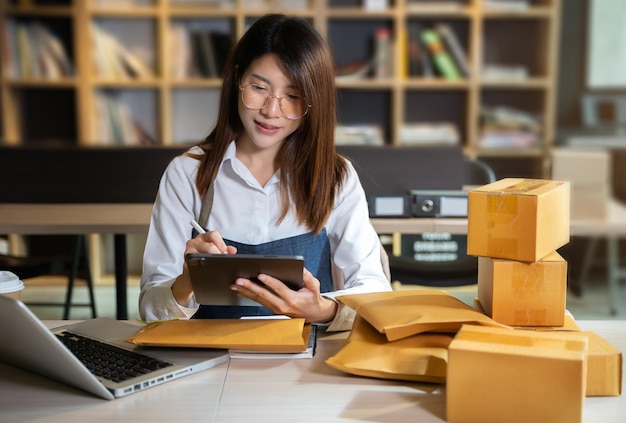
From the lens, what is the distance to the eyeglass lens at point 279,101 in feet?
5.50

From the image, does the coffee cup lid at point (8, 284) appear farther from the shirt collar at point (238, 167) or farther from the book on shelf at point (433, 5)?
the book on shelf at point (433, 5)

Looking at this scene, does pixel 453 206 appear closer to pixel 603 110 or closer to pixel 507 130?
pixel 507 130

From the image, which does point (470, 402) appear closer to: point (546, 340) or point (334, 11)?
point (546, 340)

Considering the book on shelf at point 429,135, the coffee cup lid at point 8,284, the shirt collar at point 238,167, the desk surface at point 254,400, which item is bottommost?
the desk surface at point 254,400

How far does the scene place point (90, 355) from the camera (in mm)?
1233

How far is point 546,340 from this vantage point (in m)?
1.08

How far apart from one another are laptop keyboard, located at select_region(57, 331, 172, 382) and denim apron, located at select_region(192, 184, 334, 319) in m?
0.54

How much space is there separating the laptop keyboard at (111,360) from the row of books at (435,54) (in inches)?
142

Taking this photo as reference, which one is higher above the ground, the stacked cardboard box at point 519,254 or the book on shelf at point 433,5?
the book on shelf at point 433,5

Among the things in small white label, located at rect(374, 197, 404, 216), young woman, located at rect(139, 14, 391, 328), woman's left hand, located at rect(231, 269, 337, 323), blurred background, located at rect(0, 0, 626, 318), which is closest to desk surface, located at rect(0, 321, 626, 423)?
woman's left hand, located at rect(231, 269, 337, 323)

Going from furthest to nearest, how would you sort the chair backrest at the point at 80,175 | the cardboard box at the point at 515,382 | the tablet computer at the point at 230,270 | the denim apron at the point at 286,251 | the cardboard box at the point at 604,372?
the chair backrest at the point at 80,175 < the denim apron at the point at 286,251 < the tablet computer at the point at 230,270 < the cardboard box at the point at 604,372 < the cardboard box at the point at 515,382

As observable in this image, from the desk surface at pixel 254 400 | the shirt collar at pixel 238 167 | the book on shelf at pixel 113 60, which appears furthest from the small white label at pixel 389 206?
the book on shelf at pixel 113 60

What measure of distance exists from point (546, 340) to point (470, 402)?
15 cm

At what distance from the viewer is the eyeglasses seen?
5.50 feet
